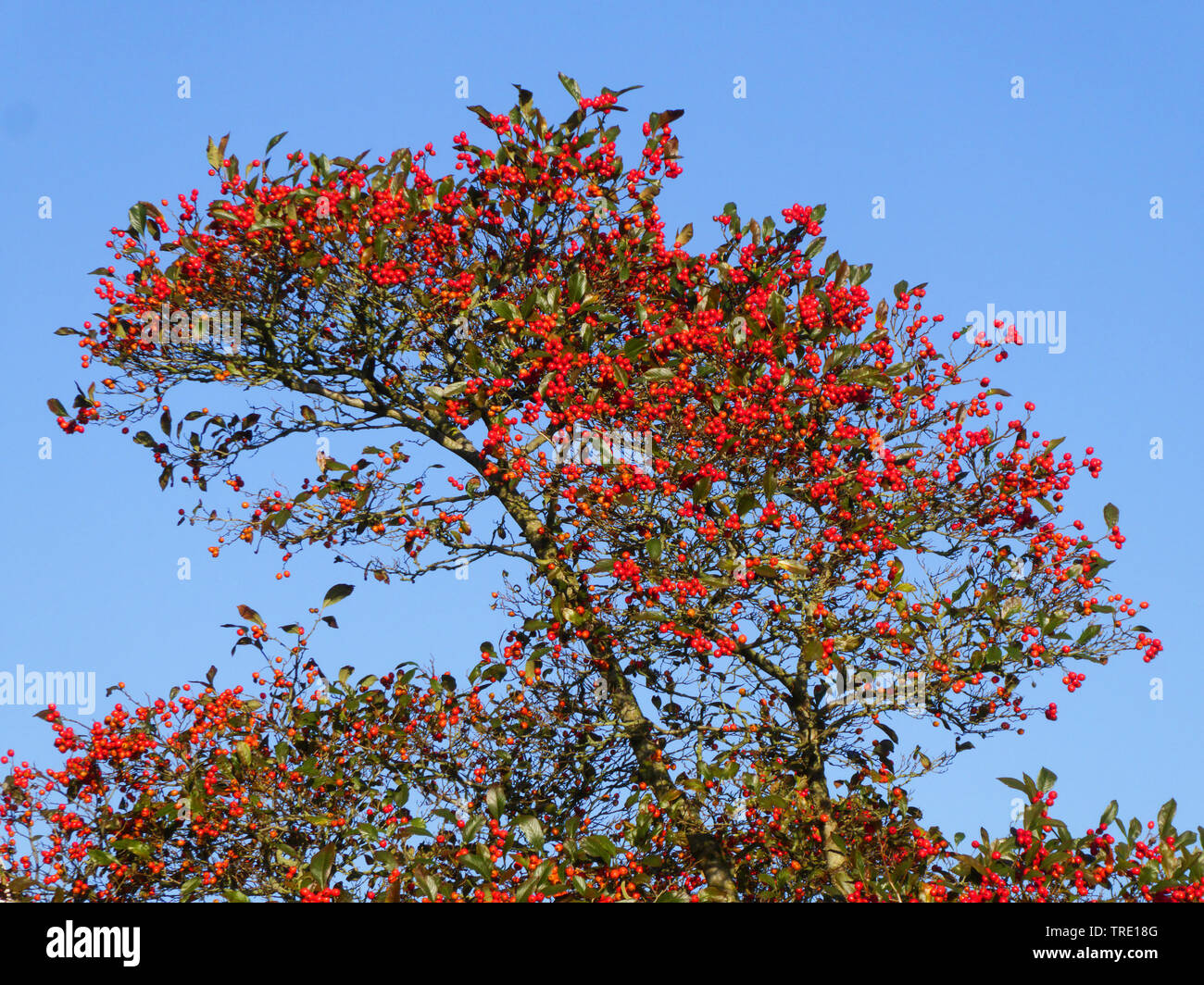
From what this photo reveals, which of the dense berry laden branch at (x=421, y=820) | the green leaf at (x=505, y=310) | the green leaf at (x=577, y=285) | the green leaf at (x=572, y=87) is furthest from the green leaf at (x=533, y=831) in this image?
the green leaf at (x=572, y=87)

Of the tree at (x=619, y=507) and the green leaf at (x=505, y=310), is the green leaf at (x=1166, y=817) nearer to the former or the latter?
the tree at (x=619, y=507)

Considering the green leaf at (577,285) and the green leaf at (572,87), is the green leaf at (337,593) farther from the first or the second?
the green leaf at (572,87)

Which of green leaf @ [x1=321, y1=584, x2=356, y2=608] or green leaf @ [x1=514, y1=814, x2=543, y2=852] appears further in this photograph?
green leaf @ [x1=321, y1=584, x2=356, y2=608]

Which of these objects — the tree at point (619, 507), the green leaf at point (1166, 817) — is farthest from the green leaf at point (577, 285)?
the green leaf at point (1166, 817)

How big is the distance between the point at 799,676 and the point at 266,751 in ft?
14.7

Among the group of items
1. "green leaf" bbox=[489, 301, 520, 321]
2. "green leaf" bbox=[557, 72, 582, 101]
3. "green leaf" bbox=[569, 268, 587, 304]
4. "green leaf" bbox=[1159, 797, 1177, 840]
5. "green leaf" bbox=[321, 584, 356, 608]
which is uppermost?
"green leaf" bbox=[557, 72, 582, 101]

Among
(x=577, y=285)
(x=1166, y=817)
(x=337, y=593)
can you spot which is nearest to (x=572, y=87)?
(x=577, y=285)

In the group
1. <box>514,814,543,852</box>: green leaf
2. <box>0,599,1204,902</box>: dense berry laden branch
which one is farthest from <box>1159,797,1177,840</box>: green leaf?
<box>514,814,543,852</box>: green leaf

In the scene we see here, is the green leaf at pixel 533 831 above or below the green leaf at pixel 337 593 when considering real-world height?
below

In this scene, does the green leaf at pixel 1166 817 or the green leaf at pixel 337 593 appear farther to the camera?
the green leaf at pixel 337 593

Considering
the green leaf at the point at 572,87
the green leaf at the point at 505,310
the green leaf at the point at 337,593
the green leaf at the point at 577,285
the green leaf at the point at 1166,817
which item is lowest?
the green leaf at the point at 1166,817

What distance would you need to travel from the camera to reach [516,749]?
361 inches

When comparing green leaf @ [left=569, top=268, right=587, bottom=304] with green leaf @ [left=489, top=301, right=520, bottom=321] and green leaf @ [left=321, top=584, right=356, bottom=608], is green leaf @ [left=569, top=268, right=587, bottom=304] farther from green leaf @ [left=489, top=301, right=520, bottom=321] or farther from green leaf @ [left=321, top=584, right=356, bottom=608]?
green leaf @ [left=321, top=584, right=356, bottom=608]

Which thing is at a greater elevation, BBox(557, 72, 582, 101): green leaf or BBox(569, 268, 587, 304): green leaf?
BBox(557, 72, 582, 101): green leaf
